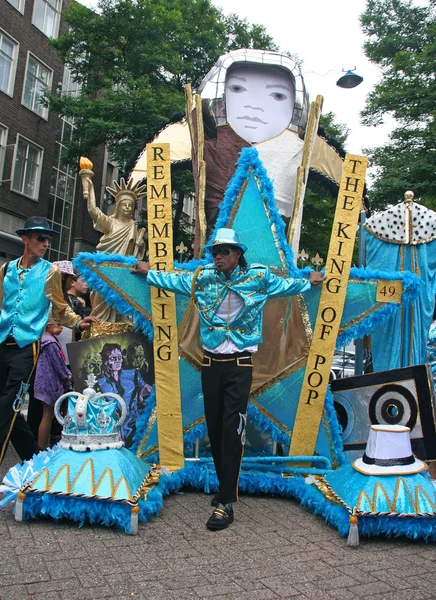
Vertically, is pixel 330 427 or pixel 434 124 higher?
pixel 434 124

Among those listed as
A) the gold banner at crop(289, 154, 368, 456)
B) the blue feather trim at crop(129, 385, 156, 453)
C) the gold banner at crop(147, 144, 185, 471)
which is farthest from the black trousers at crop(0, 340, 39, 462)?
the gold banner at crop(289, 154, 368, 456)

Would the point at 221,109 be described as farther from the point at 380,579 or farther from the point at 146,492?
the point at 380,579

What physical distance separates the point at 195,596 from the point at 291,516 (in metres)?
1.39

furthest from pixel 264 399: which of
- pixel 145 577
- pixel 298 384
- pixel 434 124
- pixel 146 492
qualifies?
pixel 434 124

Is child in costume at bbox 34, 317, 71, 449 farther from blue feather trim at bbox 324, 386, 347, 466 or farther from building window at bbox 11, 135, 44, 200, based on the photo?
building window at bbox 11, 135, 44, 200

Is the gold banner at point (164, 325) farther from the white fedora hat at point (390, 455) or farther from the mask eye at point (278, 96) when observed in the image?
the mask eye at point (278, 96)

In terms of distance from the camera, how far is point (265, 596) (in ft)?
7.81

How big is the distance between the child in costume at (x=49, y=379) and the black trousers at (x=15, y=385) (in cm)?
97

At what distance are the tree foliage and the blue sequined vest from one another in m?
11.9

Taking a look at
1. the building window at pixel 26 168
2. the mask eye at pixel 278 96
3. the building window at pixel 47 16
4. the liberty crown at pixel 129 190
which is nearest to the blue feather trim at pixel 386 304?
the mask eye at pixel 278 96

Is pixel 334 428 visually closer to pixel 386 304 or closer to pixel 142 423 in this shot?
pixel 386 304

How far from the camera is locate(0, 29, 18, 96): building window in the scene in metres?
18.0

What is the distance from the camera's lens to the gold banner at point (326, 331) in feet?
13.6

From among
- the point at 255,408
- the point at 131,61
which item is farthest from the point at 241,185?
the point at 131,61
